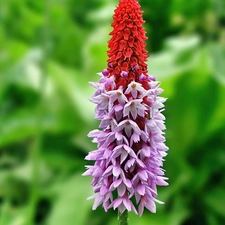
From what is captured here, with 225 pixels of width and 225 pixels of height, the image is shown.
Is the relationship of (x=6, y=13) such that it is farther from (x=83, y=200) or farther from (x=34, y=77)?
(x=83, y=200)

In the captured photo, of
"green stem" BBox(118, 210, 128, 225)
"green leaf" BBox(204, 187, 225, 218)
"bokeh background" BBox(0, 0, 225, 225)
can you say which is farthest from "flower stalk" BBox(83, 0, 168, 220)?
"green leaf" BBox(204, 187, 225, 218)

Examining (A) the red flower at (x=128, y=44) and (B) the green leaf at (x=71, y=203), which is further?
(B) the green leaf at (x=71, y=203)

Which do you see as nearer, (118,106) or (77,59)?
(118,106)

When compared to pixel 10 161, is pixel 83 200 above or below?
below

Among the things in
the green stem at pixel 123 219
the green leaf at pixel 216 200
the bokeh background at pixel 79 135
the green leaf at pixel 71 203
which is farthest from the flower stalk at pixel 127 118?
the green leaf at pixel 216 200

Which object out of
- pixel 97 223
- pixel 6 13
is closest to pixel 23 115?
pixel 97 223

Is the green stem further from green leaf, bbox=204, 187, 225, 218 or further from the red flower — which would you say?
green leaf, bbox=204, 187, 225, 218

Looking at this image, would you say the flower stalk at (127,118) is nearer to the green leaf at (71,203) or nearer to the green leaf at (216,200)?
the green leaf at (71,203)
